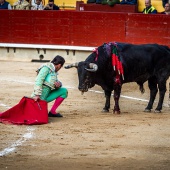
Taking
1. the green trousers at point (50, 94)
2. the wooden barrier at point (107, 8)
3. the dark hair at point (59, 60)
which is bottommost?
the green trousers at point (50, 94)

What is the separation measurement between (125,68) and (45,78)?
1521mm

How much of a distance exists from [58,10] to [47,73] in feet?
29.9

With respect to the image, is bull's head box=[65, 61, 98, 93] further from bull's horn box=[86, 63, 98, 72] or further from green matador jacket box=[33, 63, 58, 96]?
green matador jacket box=[33, 63, 58, 96]

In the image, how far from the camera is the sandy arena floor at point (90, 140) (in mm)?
8398

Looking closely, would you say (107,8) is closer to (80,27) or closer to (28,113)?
(80,27)

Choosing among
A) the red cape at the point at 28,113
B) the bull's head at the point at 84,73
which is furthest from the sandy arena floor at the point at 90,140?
the bull's head at the point at 84,73

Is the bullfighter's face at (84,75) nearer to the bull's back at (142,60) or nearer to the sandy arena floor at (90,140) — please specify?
the sandy arena floor at (90,140)

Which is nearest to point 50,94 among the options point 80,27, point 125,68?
point 125,68

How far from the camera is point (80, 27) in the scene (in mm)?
19906

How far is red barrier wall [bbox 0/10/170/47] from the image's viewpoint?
746 inches

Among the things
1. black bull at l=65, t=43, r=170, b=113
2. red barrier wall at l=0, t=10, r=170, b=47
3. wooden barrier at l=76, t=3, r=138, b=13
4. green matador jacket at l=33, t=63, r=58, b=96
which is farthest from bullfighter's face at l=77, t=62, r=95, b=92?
wooden barrier at l=76, t=3, r=138, b=13

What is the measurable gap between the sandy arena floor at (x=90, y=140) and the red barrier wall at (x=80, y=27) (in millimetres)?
5311

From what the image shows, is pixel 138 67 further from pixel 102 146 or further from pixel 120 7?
pixel 120 7

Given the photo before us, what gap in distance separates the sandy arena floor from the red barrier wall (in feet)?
17.4
